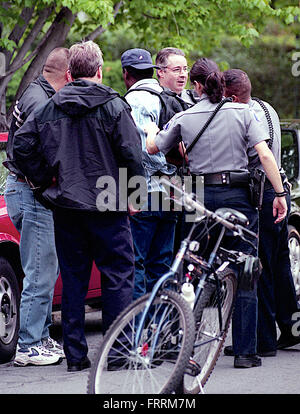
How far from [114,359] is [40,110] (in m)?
1.99

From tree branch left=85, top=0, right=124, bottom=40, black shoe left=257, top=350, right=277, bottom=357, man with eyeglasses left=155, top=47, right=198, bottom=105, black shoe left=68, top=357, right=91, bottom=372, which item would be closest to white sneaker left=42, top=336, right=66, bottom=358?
black shoe left=68, top=357, right=91, bottom=372

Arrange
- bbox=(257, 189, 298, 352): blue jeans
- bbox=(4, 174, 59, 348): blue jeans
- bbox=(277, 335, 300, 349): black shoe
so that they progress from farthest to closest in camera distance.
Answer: bbox=(277, 335, 300, 349): black shoe
bbox=(257, 189, 298, 352): blue jeans
bbox=(4, 174, 59, 348): blue jeans

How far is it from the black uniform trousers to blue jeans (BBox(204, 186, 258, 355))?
1.95 feet

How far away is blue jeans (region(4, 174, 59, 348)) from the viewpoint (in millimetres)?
6617

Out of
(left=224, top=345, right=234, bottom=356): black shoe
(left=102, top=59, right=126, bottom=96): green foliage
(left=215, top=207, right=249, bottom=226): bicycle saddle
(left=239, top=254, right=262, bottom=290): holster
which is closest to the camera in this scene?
(left=215, top=207, right=249, bottom=226): bicycle saddle

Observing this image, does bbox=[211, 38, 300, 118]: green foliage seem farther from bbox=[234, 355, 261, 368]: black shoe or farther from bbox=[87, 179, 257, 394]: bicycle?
bbox=[87, 179, 257, 394]: bicycle

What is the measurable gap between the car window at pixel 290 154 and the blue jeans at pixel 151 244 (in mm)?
2913

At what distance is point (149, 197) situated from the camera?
656 cm

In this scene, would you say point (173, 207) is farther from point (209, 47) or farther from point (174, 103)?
point (209, 47)

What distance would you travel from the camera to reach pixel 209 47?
1600 cm

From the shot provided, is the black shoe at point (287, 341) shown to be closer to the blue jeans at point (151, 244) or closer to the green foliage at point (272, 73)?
the blue jeans at point (151, 244)

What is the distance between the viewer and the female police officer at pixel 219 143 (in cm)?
603

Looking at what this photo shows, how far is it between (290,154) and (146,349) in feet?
16.9

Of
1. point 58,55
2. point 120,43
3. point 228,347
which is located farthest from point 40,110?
point 120,43
